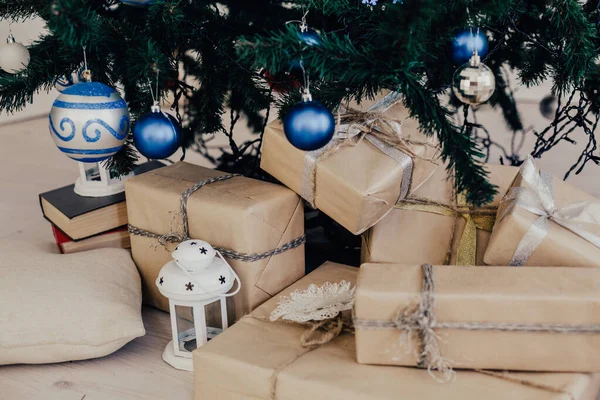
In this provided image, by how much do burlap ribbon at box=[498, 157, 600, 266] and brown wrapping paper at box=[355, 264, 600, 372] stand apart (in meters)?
0.08

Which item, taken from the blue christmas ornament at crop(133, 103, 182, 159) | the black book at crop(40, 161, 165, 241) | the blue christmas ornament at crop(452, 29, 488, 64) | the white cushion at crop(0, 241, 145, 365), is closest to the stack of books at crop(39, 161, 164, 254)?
the black book at crop(40, 161, 165, 241)

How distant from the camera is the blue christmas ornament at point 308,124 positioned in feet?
2.59

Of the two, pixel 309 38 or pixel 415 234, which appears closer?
pixel 309 38

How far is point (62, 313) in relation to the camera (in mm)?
975

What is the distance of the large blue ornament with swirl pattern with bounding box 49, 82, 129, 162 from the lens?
40.1 inches

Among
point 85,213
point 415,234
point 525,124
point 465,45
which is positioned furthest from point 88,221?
point 525,124

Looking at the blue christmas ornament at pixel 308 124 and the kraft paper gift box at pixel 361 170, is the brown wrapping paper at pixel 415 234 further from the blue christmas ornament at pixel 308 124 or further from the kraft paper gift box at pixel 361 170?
the blue christmas ornament at pixel 308 124

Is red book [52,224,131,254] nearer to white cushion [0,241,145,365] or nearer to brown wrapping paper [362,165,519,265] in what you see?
white cushion [0,241,145,365]

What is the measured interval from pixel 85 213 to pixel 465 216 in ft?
2.14

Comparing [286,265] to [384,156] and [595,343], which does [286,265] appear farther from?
[595,343]

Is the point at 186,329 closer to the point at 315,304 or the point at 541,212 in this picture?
the point at 315,304

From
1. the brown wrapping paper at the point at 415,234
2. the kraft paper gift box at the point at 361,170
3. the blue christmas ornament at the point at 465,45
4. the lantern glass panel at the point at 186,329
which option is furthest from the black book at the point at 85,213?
the blue christmas ornament at the point at 465,45

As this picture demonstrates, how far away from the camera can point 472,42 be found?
2.89 ft

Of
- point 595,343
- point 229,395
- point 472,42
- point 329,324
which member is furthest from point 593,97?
point 229,395
